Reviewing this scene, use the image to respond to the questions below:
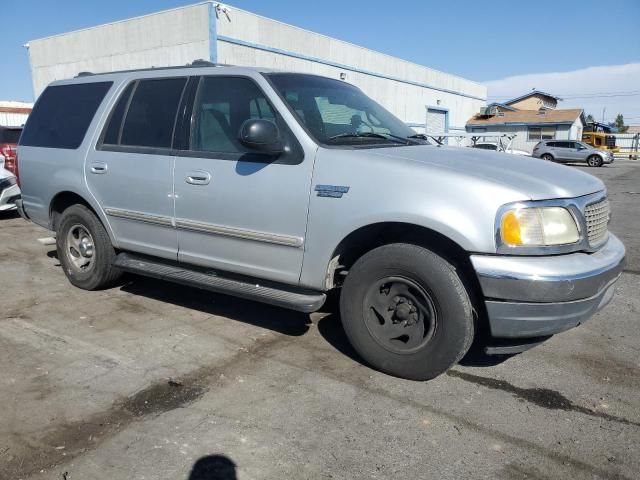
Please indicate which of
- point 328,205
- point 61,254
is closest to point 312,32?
point 61,254

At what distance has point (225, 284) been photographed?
392cm

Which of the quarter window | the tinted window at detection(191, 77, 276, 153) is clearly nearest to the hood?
the tinted window at detection(191, 77, 276, 153)

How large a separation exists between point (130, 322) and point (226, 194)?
145 centimetres

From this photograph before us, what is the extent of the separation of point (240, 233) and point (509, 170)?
187 cm

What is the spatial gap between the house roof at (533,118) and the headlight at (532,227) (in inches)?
1730

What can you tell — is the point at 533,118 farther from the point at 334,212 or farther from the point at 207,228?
the point at 334,212

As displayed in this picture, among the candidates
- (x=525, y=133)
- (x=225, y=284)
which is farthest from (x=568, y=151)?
(x=225, y=284)

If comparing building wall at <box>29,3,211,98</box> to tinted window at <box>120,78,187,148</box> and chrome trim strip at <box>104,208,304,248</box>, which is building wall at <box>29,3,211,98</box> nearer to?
tinted window at <box>120,78,187,148</box>

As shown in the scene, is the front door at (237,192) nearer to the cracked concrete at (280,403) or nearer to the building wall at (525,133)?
the cracked concrete at (280,403)

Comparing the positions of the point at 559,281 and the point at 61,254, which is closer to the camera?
the point at 559,281

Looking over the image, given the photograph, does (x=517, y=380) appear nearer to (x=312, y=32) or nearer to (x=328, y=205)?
(x=328, y=205)

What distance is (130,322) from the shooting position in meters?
4.32

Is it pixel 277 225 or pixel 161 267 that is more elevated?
pixel 277 225

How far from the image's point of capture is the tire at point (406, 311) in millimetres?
3049
